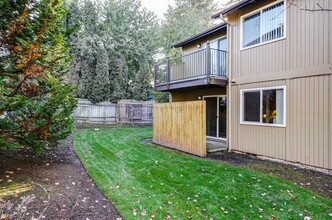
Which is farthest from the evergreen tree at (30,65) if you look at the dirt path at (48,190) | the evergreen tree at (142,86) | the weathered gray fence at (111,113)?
the evergreen tree at (142,86)

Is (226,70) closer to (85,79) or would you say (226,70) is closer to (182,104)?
(182,104)

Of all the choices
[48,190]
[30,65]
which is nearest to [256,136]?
[48,190]

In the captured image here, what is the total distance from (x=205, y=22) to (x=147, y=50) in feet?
24.1

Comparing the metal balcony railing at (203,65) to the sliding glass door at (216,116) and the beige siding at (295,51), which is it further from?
the sliding glass door at (216,116)

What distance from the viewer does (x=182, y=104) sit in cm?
900

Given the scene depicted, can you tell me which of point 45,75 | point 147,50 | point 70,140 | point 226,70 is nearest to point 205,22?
point 147,50

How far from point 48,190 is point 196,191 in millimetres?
2971

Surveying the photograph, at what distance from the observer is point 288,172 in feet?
20.1

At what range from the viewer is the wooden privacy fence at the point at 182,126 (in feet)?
26.1

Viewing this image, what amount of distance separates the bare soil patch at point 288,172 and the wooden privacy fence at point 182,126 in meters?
0.74

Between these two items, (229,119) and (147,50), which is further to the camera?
(147,50)

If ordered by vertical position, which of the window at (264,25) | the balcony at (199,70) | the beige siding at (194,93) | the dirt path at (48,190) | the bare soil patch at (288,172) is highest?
the window at (264,25)

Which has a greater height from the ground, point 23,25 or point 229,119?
point 23,25

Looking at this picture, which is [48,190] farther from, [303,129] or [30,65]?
[303,129]
